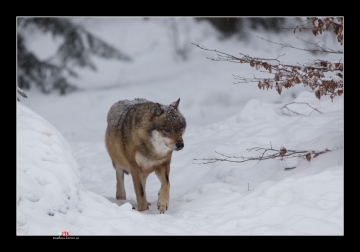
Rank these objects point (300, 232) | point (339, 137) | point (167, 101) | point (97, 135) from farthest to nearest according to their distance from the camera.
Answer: point (167, 101) < point (97, 135) < point (339, 137) < point (300, 232)

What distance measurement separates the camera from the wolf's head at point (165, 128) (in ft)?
22.3

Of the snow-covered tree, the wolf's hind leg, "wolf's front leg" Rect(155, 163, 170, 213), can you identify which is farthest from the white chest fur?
the snow-covered tree

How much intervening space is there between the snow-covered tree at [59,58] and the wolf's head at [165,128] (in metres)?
7.63

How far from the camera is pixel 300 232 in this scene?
4484 millimetres

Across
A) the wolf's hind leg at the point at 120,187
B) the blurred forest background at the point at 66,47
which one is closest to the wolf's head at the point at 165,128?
the wolf's hind leg at the point at 120,187

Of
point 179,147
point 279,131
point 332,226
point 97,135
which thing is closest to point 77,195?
point 179,147

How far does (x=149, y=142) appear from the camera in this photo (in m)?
7.00

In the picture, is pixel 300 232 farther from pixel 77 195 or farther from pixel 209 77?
pixel 209 77

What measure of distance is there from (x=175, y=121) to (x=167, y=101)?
892 cm

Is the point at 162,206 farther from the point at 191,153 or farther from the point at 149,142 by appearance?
the point at 191,153

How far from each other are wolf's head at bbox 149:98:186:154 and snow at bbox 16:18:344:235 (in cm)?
92

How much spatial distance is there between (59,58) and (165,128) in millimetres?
8243

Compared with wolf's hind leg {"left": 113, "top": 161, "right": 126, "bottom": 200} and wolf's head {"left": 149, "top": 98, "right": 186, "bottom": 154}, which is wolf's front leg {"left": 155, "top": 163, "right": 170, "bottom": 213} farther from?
wolf's hind leg {"left": 113, "top": 161, "right": 126, "bottom": 200}

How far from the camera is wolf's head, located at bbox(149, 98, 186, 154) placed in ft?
22.3
